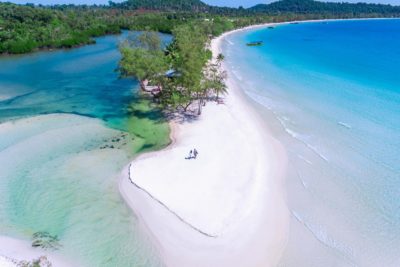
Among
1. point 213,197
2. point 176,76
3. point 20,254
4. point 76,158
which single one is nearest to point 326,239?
point 213,197

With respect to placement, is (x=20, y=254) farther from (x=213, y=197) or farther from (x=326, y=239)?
(x=326, y=239)

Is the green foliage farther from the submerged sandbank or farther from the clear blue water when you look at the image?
the submerged sandbank

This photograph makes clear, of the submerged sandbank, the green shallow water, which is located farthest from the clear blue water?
the submerged sandbank

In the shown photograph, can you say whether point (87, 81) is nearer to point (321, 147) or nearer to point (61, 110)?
point (61, 110)

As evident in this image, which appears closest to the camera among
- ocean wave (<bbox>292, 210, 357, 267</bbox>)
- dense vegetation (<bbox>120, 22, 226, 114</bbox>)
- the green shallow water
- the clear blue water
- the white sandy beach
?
the white sandy beach

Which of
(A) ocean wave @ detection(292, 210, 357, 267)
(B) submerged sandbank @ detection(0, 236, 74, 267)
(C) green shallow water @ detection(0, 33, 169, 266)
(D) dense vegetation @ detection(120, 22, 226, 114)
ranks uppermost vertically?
(D) dense vegetation @ detection(120, 22, 226, 114)

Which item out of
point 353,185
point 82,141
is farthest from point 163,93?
point 353,185
